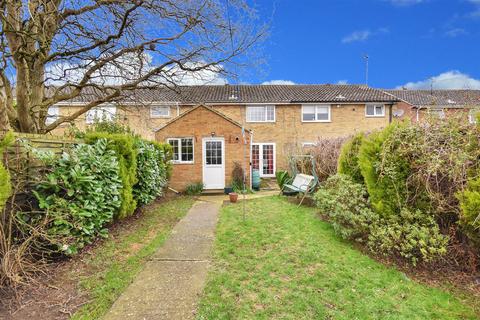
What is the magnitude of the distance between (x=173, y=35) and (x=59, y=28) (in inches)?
106

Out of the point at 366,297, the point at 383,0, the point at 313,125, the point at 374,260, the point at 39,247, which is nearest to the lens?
the point at 366,297

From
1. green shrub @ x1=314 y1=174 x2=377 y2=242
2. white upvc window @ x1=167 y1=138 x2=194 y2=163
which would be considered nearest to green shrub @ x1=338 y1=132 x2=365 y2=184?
green shrub @ x1=314 y1=174 x2=377 y2=242

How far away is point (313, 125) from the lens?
19297mm

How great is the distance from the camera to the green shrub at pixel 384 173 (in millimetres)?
4871

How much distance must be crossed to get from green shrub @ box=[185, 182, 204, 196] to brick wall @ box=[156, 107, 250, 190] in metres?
0.25

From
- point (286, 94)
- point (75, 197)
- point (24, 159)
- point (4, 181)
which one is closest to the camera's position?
point (4, 181)

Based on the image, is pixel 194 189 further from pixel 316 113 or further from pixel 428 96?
pixel 428 96

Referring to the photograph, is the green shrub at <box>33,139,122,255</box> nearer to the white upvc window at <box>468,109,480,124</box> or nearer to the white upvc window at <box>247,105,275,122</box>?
the white upvc window at <box>468,109,480,124</box>

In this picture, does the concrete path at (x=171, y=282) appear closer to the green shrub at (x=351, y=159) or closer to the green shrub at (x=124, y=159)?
the green shrub at (x=124, y=159)

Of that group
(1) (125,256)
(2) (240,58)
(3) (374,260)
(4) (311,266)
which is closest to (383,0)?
(2) (240,58)

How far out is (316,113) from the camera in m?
19.4

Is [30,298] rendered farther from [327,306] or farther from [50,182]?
[327,306]

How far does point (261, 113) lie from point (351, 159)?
12374 millimetres

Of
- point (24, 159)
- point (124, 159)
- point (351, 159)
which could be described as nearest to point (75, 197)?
point (24, 159)
